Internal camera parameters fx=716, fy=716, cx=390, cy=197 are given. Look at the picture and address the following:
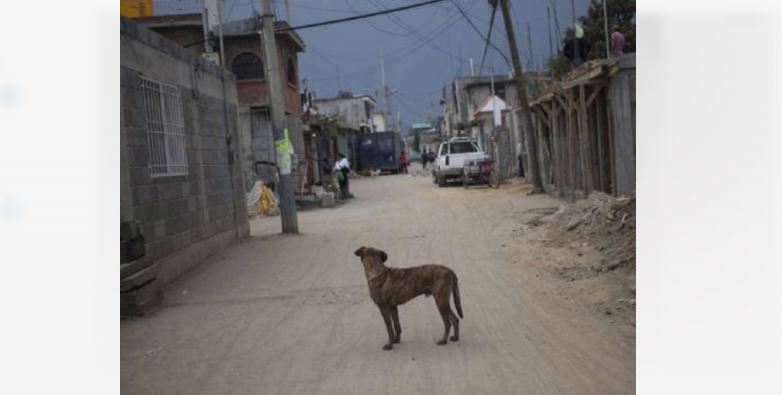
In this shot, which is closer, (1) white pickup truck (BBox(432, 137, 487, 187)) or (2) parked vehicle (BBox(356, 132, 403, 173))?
(1) white pickup truck (BBox(432, 137, 487, 187))

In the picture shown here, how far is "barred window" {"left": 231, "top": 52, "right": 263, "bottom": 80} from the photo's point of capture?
1161 inches

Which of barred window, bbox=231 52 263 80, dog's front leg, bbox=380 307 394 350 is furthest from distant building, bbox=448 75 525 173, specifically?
dog's front leg, bbox=380 307 394 350

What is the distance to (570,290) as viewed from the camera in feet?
26.9

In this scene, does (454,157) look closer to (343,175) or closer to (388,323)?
(343,175)

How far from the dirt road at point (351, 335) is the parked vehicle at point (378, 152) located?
3513 cm

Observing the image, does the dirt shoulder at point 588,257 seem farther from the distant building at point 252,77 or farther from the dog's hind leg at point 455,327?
the distant building at point 252,77

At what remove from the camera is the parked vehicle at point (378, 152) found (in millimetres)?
47188

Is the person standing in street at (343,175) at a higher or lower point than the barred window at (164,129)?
lower

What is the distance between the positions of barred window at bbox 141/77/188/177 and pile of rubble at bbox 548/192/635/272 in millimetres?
5757

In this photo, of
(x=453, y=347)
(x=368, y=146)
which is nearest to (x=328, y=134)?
(x=368, y=146)

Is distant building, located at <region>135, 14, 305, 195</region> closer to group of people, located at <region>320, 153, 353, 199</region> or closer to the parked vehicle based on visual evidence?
group of people, located at <region>320, 153, 353, 199</region>

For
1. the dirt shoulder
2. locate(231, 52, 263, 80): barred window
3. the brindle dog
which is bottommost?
the dirt shoulder

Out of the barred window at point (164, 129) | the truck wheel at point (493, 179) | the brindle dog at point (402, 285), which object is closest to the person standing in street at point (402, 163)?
the truck wheel at point (493, 179)

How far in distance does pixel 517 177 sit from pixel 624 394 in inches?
996
